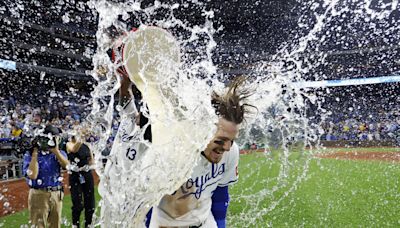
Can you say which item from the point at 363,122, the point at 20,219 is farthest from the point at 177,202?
the point at 363,122

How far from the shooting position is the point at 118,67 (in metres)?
2.12

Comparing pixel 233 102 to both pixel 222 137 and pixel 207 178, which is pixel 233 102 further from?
pixel 207 178

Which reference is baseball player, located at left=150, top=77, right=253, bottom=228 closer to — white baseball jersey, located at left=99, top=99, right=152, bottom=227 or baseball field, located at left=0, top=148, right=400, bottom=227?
white baseball jersey, located at left=99, top=99, right=152, bottom=227

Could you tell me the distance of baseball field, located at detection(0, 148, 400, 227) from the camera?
640 cm

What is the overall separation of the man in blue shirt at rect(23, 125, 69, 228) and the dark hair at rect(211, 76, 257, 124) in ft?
9.94

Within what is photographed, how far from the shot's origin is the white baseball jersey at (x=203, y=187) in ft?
7.46

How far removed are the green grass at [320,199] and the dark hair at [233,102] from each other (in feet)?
13.4

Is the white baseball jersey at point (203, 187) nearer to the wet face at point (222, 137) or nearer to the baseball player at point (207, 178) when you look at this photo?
the baseball player at point (207, 178)

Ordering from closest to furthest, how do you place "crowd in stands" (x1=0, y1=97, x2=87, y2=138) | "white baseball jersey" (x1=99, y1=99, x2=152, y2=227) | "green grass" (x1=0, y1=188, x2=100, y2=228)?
"white baseball jersey" (x1=99, y1=99, x2=152, y2=227), "green grass" (x1=0, y1=188, x2=100, y2=228), "crowd in stands" (x1=0, y1=97, x2=87, y2=138)

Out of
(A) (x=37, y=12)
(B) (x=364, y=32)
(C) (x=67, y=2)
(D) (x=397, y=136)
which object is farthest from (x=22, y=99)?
(B) (x=364, y=32)

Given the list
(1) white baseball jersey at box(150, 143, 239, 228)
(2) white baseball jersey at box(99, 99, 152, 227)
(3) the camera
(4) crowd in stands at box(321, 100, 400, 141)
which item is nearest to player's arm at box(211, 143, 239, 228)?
(1) white baseball jersey at box(150, 143, 239, 228)

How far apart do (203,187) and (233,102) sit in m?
0.54

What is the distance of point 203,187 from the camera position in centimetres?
236

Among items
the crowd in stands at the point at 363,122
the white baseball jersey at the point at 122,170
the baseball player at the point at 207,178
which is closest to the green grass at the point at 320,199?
the baseball player at the point at 207,178
